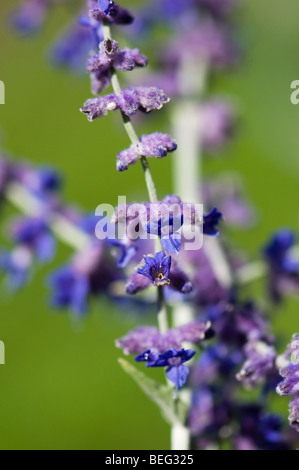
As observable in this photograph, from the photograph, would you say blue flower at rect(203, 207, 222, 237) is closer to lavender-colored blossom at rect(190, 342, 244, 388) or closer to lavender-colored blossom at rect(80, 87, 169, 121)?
lavender-colored blossom at rect(80, 87, 169, 121)

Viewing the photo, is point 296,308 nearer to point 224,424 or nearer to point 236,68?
point 236,68

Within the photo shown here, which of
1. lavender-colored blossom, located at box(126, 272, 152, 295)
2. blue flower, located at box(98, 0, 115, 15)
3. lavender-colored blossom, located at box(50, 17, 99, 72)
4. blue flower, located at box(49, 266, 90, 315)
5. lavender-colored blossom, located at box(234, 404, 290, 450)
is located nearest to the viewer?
blue flower, located at box(98, 0, 115, 15)

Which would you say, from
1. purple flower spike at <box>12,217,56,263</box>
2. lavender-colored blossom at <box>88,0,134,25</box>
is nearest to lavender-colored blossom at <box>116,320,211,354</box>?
lavender-colored blossom at <box>88,0,134,25</box>

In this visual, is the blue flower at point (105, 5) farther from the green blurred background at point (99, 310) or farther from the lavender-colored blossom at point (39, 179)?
the green blurred background at point (99, 310)

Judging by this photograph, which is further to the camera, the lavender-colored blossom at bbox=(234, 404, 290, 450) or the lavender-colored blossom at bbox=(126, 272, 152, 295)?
the lavender-colored blossom at bbox=(234, 404, 290, 450)

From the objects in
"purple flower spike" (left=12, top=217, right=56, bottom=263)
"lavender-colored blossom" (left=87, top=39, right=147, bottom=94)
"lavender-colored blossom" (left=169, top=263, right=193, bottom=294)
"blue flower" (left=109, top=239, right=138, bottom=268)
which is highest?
"purple flower spike" (left=12, top=217, right=56, bottom=263)

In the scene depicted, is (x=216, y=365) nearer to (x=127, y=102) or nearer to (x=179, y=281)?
(x=179, y=281)

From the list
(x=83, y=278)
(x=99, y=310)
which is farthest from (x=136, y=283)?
(x=99, y=310)
